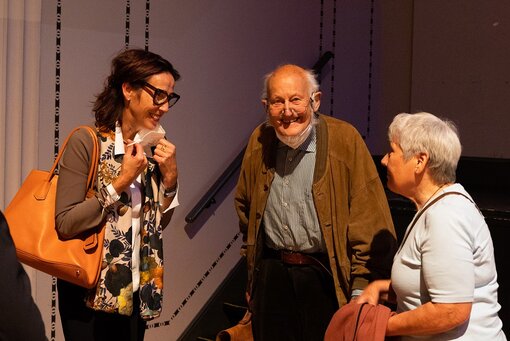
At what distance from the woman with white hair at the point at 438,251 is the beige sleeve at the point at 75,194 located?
3.56ft

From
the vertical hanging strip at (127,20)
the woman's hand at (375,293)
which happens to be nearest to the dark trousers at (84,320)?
the woman's hand at (375,293)

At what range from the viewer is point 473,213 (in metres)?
2.55

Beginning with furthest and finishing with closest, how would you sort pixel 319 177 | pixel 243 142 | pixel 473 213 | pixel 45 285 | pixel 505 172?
pixel 505 172 → pixel 243 142 → pixel 45 285 → pixel 319 177 → pixel 473 213

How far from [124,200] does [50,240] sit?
0.31 m

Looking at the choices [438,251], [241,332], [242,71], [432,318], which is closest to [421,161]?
[438,251]

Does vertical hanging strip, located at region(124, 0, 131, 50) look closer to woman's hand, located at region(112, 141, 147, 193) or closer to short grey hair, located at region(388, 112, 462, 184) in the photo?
woman's hand, located at region(112, 141, 147, 193)

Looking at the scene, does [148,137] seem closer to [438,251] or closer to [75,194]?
[75,194]

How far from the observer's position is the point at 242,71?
5457mm

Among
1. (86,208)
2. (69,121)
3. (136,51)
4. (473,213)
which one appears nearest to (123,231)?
(86,208)

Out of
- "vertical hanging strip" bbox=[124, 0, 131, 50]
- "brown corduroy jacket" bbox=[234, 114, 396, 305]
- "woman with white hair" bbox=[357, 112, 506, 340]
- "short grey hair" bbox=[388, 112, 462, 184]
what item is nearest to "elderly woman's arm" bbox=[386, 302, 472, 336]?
"woman with white hair" bbox=[357, 112, 506, 340]

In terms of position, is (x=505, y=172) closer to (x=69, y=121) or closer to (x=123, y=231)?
(x=69, y=121)

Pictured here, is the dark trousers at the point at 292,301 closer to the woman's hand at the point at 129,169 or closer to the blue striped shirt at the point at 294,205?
the blue striped shirt at the point at 294,205

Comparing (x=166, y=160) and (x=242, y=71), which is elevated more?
(x=242, y=71)

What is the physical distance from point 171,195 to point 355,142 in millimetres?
841
